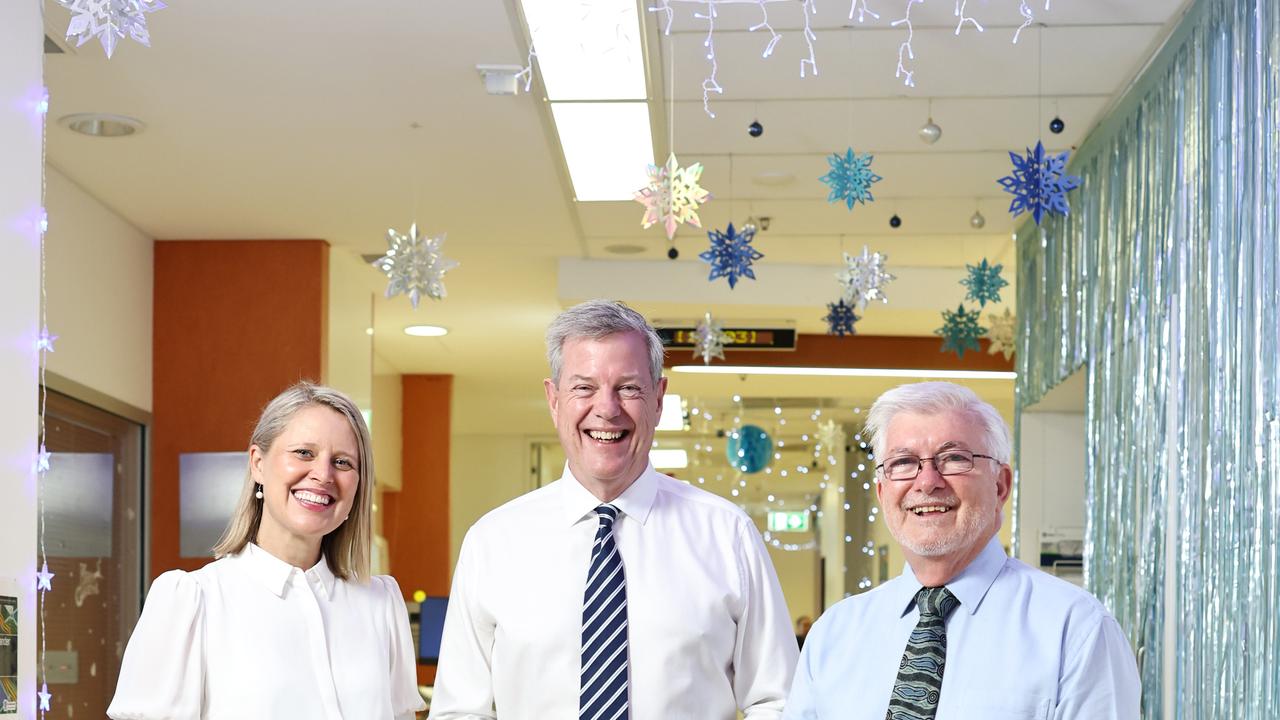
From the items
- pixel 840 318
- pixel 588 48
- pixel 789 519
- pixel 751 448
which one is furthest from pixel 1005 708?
pixel 789 519

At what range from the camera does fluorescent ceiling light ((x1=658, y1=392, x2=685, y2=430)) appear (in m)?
13.5

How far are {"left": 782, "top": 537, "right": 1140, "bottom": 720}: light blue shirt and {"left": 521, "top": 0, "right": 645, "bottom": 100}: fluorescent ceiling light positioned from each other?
252 cm

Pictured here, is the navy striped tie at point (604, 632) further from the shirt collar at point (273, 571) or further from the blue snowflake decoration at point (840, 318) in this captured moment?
the blue snowflake decoration at point (840, 318)

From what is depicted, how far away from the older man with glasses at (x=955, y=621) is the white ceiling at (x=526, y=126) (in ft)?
9.49

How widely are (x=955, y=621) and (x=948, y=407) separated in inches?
12.7

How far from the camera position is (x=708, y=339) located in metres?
9.04

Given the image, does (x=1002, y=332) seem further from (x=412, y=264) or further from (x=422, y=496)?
(x=422, y=496)

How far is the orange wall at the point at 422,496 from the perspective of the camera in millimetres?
13172

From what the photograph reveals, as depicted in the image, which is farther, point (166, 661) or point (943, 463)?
point (166, 661)

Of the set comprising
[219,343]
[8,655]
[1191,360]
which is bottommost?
[8,655]

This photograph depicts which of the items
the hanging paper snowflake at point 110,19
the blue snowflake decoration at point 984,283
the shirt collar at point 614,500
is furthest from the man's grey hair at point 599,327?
the blue snowflake decoration at point 984,283

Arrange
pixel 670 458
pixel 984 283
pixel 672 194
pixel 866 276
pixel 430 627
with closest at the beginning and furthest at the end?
pixel 672 194, pixel 984 283, pixel 866 276, pixel 430 627, pixel 670 458

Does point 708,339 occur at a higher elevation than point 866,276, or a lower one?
lower

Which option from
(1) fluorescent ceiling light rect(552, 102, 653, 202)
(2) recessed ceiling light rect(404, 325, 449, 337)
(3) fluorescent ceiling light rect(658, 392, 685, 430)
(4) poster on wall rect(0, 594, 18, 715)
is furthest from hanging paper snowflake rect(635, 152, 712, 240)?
(3) fluorescent ceiling light rect(658, 392, 685, 430)
